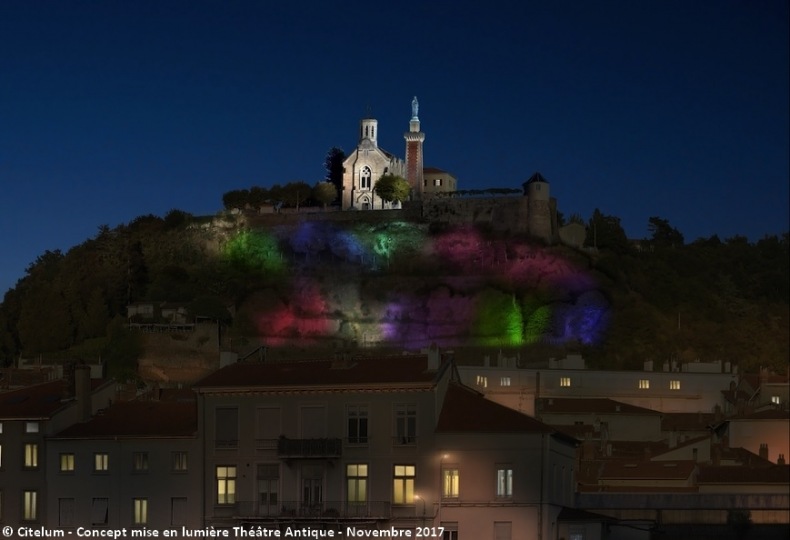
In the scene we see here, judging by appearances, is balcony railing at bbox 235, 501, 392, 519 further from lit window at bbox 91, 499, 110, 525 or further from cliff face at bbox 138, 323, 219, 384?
cliff face at bbox 138, 323, 219, 384

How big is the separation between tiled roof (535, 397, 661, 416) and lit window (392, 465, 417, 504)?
29.3m

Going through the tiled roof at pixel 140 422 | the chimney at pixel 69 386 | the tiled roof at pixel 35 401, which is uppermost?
the chimney at pixel 69 386

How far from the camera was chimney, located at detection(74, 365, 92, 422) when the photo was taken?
45.2 meters

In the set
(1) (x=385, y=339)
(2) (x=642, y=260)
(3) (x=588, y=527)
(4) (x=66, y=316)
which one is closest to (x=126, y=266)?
(4) (x=66, y=316)

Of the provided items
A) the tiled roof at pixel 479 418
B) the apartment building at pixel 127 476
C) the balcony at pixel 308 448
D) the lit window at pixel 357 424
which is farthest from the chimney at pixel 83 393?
the tiled roof at pixel 479 418

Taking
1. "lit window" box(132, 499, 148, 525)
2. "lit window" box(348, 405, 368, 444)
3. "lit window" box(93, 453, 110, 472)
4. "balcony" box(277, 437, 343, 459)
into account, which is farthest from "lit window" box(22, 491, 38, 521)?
"lit window" box(348, 405, 368, 444)

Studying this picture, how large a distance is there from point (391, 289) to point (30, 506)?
2844 inches

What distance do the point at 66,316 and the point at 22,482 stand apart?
61444mm

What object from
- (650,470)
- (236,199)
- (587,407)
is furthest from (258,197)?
(650,470)

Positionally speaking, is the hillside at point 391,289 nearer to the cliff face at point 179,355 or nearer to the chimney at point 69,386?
the cliff face at point 179,355

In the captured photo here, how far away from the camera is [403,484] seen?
4006 cm

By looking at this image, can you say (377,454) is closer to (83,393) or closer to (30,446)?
(83,393)

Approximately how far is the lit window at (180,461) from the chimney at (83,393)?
387 centimetres

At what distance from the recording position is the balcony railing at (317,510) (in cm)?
3988
